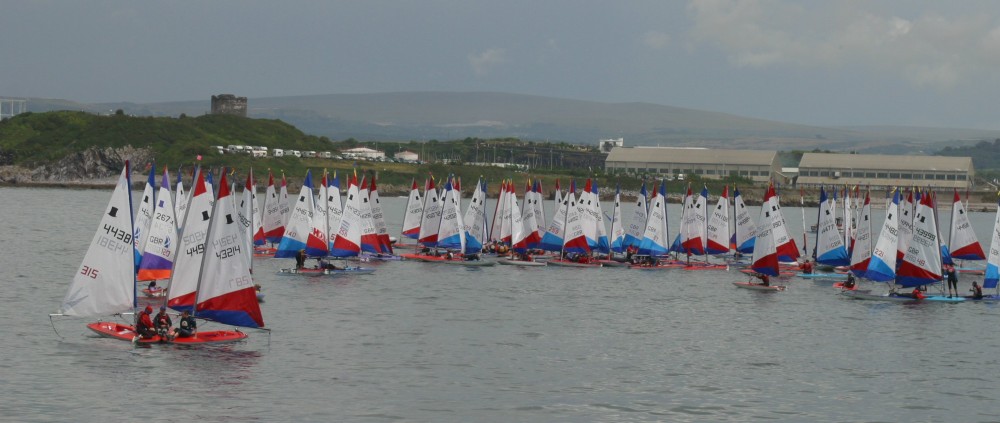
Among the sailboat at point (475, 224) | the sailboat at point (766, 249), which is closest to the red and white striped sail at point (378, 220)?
the sailboat at point (475, 224)

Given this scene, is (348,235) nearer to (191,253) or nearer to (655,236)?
(655,236)

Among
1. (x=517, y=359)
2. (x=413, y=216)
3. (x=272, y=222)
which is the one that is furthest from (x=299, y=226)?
(x=517, y=359)

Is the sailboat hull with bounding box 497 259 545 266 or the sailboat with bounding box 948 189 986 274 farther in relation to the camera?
the sailboat hull with bounding box 497 259 545 266

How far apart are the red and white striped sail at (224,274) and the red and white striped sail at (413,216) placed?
49.5 metres

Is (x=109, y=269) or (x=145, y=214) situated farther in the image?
(x=145, y=214)

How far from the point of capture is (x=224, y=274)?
43844mm

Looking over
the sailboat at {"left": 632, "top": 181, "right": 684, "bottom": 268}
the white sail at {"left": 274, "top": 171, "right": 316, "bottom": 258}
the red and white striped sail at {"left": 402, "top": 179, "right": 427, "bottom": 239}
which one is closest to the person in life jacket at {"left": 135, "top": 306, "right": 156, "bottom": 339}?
the white sail at {"left": 274, "top": 171, "right": 316, "bottom": 258}

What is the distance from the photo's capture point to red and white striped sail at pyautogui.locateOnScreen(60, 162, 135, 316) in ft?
141

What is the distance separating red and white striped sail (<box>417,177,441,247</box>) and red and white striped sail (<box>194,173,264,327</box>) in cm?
4028

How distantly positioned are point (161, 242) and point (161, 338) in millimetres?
9642

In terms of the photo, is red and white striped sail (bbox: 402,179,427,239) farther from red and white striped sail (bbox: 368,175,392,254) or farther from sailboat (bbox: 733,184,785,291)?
sailboat (bbox: 733,184,785,291)

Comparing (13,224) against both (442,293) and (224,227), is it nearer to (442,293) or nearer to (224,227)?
(442,293)

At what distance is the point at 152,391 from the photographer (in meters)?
38.6

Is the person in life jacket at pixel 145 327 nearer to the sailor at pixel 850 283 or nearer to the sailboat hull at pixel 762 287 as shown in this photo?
the sailboat hull at pixel 762 287
